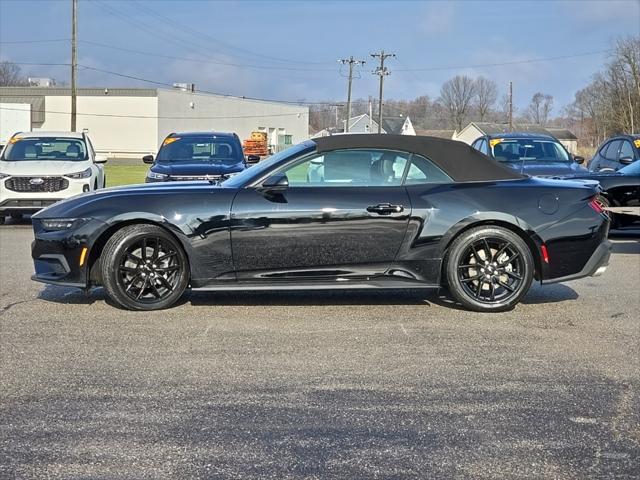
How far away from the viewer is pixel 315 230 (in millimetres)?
6109

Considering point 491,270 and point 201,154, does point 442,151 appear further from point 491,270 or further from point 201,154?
point 201,154

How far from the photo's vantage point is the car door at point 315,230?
6.10 metres

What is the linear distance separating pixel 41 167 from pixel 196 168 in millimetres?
2973

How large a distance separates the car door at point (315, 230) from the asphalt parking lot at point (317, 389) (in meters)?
0.42

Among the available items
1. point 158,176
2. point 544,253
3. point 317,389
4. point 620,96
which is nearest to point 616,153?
point 158,176

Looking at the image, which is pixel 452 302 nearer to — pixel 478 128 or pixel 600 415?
pixel 600 415

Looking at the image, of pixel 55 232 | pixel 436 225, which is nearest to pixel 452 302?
pixel 436 225

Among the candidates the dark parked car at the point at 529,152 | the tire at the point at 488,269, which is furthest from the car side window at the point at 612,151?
the tire at the point at 488,269

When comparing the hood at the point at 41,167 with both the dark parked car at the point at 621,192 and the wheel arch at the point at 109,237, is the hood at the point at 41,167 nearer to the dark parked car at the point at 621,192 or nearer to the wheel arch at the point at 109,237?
the wheel arch at the point at 109,237

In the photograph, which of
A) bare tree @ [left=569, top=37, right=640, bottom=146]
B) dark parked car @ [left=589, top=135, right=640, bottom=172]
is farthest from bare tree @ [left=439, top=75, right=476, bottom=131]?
dark parked car @ [left=589, top=135, right=640, bottom=172]

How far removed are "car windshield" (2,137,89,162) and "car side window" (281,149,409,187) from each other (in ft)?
29.6

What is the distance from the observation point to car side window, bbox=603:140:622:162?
47.2 feet

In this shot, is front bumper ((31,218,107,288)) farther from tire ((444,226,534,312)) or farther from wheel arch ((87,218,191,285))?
tire ((444,226,534,312))

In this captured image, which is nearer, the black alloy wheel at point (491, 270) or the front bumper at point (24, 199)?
the black alloy wheel at point (491, 270)
